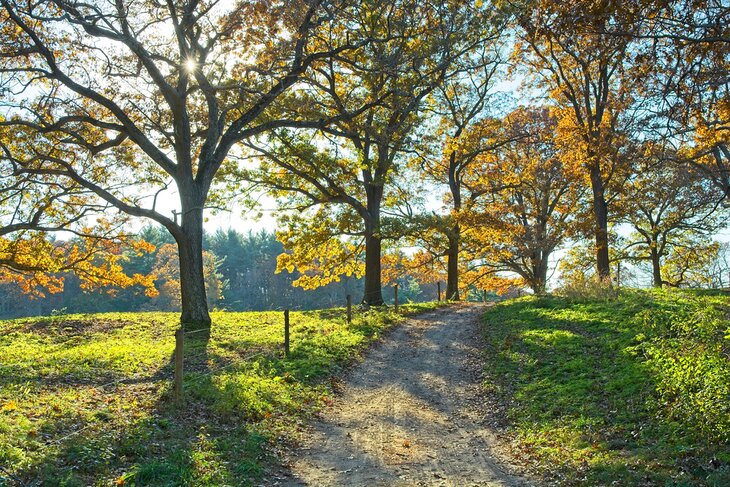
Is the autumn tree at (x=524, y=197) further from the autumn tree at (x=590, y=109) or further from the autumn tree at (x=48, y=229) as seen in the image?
the autumn tree at (x=48, y=229)

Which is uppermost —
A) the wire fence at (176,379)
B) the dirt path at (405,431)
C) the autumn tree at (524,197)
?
the autumn tree at (524,197)

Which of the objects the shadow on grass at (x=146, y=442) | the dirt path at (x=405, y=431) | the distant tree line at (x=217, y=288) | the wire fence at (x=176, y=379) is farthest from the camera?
the distant tree line at (x=217, y=288)

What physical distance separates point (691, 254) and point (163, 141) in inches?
1396

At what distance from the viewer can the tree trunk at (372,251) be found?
2639 centimetres

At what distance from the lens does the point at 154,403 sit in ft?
29.0

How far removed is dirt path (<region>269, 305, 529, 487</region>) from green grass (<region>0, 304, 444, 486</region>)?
61 cm

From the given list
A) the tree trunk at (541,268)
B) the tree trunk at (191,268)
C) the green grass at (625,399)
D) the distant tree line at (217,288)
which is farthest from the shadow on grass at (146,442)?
the distant tree line at (217,288)

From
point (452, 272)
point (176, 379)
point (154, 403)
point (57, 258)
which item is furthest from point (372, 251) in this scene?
point (154, 403)

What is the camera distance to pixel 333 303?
83000mm

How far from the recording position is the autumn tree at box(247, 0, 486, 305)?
50.1 feet

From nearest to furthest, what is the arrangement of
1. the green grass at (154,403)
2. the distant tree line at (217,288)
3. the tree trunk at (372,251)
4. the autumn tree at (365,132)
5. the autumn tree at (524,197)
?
the green grass at (154,403)
the autumn tree at (365,132)
the tree trunk at (372,251)
the autumn tree at (524,197)
the distant tree line at (217,288)

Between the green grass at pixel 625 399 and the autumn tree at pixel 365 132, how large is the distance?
27.8 ft

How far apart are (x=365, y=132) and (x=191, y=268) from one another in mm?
7476

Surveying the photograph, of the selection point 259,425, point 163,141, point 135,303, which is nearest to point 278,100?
point 163,141
